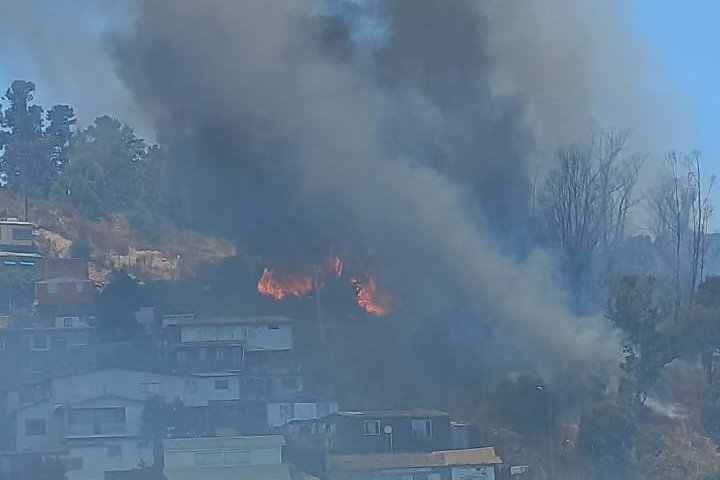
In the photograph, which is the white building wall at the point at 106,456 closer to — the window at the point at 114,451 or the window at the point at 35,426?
the window at the point at 114,451

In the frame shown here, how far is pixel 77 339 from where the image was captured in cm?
5006

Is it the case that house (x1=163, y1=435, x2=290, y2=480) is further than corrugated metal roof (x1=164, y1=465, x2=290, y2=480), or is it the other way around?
house (x1=163, y1=435, x2=290, y2=480)

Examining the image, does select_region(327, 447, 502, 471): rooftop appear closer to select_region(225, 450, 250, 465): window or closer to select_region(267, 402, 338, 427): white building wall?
select_region(225, 450, 250, 465): window

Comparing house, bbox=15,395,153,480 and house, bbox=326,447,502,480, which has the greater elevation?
house, bbox=15,395,153,480

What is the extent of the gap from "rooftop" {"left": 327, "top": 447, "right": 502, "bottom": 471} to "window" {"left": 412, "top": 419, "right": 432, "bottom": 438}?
2.08 ft

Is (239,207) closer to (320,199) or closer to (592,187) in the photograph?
(320,199)

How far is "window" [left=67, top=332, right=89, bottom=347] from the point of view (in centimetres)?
4980

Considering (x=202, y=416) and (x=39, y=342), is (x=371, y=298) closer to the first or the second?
(x=202, y=416)

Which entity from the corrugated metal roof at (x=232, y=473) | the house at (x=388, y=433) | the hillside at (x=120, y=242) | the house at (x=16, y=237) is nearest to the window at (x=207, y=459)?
the corrugated metal roof at (x=232, y=473)

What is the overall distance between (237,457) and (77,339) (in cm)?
1214

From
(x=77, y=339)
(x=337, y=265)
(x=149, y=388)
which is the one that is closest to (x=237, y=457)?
(x=149, y=388)

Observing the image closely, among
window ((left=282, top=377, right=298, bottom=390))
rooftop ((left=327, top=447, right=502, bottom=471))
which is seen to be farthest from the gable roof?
window ((left=282, top=377, right=298, bottom=390))

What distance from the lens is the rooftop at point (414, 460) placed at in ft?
132

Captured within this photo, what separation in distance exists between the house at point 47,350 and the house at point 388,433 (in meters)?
10.7
